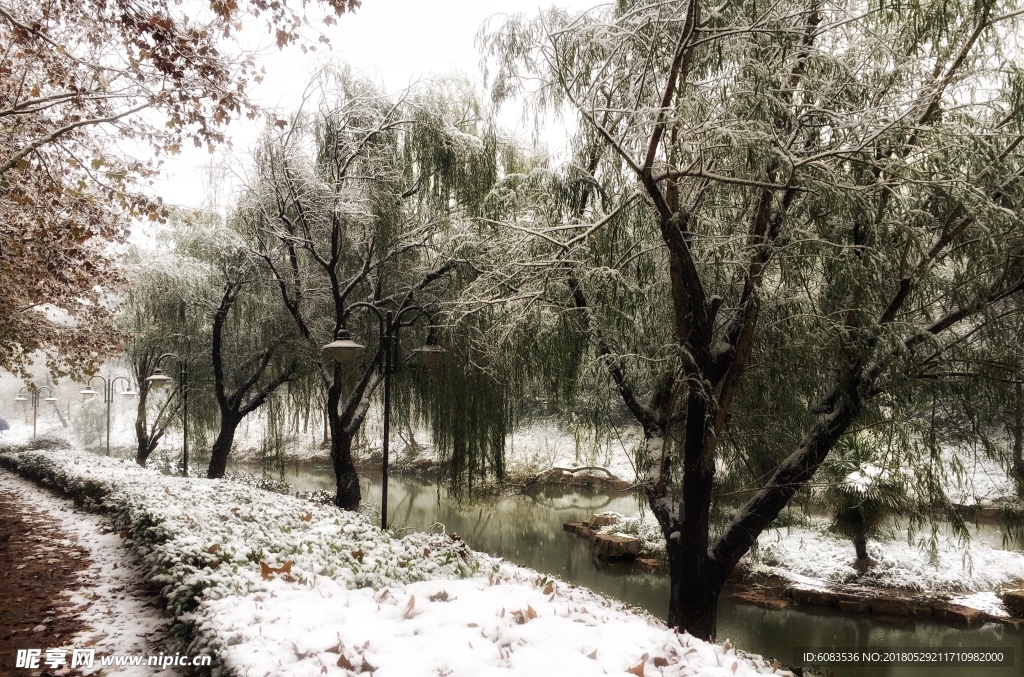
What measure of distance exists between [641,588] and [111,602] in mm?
6934

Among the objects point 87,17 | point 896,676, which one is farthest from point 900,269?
point 87,17

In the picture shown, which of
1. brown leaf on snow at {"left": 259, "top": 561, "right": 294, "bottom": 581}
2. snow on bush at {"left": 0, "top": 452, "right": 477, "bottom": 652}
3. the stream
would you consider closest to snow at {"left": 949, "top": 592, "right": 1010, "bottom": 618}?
the stream

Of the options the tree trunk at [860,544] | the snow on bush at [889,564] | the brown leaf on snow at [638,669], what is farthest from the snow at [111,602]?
the tree trunk at [860,544]

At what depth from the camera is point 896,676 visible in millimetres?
6398

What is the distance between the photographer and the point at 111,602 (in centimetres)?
412

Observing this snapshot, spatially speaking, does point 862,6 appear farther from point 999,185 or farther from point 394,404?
point 394,404

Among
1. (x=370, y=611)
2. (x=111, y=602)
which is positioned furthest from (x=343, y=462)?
(x=370, y=611)

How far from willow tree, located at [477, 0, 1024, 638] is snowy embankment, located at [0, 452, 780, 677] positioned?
7.02ft

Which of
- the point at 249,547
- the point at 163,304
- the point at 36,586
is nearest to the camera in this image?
the point at 249,547

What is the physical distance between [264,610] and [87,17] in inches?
174

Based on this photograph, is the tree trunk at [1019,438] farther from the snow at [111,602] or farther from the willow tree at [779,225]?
the snow at [111,602]

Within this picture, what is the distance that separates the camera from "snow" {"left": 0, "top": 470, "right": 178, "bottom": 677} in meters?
3.39

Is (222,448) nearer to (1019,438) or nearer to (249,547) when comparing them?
(249,547)

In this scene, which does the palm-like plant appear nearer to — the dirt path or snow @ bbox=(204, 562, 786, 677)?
snow @ bbox=(204, 562, 786, 677)
